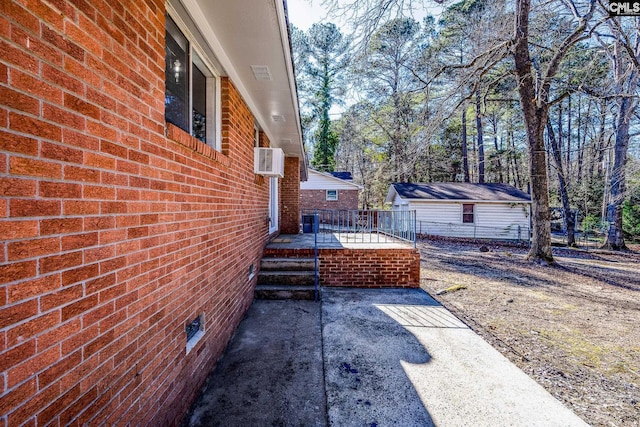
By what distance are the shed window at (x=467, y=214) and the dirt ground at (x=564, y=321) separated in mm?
8237

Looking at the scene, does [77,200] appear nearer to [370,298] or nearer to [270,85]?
[270,85]

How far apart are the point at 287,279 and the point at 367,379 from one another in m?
2.70

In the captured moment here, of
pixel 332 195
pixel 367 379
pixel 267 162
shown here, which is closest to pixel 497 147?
pixel 332 195

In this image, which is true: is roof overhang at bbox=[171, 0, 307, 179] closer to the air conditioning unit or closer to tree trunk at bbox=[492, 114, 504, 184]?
the air conditioning unit

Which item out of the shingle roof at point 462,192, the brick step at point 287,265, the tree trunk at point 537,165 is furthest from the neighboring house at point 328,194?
the brick step at point 287,265

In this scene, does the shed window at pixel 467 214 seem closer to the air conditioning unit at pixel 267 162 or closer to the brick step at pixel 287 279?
the brick step at pixel 287 279

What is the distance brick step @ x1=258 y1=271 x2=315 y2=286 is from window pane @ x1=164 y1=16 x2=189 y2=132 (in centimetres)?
310

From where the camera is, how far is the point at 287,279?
16.7 feet

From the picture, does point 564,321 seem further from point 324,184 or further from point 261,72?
point 324,184

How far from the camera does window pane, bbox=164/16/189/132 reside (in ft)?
7.60

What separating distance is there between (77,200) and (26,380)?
2.18 ft

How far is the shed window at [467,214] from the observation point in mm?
16688

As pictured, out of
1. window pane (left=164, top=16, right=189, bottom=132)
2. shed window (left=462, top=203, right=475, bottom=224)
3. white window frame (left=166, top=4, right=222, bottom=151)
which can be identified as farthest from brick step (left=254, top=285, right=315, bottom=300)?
shed window (left=462, top=203, right=475, bottom=224)

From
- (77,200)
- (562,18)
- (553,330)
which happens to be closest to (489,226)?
(562,18)
